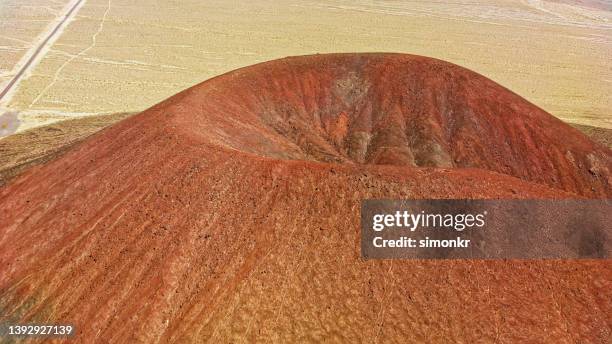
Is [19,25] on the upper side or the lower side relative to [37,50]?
upper

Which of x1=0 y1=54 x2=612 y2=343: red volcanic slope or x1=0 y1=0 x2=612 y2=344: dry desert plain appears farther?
x1=0 y1=0 x2=612 y2=344: dry desert plain

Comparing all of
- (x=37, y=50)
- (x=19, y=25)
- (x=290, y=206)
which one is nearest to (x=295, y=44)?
(x=37, y=50)

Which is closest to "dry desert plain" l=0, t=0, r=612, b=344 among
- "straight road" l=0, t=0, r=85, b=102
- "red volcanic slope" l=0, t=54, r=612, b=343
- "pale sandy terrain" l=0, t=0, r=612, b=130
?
"red volcanic slope" l=0, t=54, r=612, b=343

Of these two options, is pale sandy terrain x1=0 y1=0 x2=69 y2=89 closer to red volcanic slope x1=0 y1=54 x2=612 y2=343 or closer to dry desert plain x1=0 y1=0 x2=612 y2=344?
dry desert plain x1=0 y1=0 x2=612 y2=344

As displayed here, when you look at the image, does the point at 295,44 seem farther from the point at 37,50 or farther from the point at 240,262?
the point at 240,262

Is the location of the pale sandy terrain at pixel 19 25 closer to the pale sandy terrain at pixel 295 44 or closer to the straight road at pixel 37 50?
the straight road at pixel 37 50

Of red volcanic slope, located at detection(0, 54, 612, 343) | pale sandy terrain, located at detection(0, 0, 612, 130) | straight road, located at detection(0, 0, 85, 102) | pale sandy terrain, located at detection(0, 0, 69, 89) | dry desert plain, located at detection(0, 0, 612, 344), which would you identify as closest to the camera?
red volcanic slope, located at detection(0, 54, 612, 343)

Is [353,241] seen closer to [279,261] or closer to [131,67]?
[279,261]
